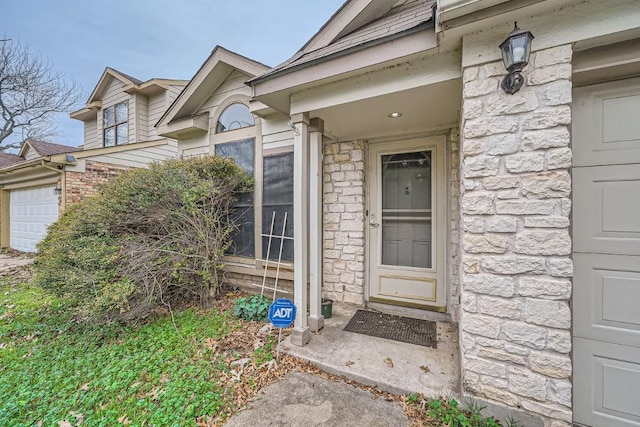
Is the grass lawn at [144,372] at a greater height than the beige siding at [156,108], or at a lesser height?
lesser

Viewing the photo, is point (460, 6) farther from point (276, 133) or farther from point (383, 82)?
point (276, 133)

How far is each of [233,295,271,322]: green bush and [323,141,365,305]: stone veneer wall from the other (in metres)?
0.91

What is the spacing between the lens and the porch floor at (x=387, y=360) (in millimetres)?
2131

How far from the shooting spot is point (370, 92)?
2363 millimetres

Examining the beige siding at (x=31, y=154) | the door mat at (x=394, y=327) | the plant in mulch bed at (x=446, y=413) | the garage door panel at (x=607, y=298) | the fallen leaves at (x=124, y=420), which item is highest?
the beige siding at (x=31, y=154)

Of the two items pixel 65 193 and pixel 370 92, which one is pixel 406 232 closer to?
pixel 370 92

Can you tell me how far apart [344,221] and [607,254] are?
8.47 feet

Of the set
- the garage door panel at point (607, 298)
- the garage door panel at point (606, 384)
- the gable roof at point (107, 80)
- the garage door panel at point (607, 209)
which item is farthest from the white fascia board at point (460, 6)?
the gable roof at point (107, 80)

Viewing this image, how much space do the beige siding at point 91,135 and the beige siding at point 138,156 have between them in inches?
170

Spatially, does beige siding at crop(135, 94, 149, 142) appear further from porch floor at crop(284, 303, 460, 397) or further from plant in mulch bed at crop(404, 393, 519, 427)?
plant in mulch bed at crop(404, 393, 519, 427)

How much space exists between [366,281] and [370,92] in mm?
2481

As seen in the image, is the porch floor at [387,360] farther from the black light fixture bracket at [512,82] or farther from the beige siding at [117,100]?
the beige siding at [117,100]

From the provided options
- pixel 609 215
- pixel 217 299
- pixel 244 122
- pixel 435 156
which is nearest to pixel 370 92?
pixel 435 156

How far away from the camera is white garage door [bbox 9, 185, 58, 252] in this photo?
7355mm
